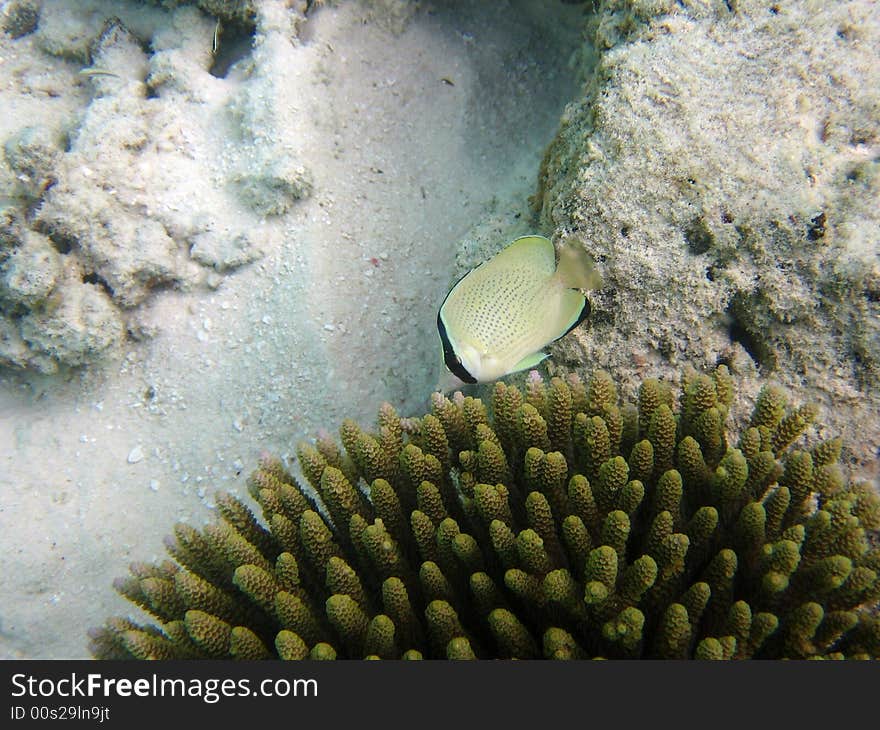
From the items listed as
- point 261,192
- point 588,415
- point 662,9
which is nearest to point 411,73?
point 261,192

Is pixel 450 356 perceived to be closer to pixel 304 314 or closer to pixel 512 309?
pixel 512 309

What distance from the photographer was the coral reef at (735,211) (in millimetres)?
2428

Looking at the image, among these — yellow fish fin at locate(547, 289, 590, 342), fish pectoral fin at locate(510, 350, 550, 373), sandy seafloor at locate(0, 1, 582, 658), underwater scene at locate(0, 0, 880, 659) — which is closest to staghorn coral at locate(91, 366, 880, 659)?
underwater scene at locate(0, 0, 880, 659)

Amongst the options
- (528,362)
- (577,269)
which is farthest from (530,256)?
(528,362)

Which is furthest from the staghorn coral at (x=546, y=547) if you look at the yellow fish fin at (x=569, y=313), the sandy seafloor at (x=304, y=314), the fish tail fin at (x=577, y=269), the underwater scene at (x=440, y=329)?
the sandy seafloor at (x=304, y=314)

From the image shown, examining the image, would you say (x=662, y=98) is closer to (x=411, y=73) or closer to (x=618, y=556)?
(x=618, y=556)

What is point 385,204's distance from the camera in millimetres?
4270

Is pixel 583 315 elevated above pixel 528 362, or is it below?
above

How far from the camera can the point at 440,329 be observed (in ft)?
7.45

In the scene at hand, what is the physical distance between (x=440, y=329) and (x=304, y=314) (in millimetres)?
1867

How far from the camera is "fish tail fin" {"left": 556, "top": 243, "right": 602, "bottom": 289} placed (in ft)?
7.96

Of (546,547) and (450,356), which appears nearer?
(546,547)

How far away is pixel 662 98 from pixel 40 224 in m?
3.82

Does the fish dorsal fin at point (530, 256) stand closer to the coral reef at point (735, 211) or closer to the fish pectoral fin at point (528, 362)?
the coral reef at point (735, 211)
